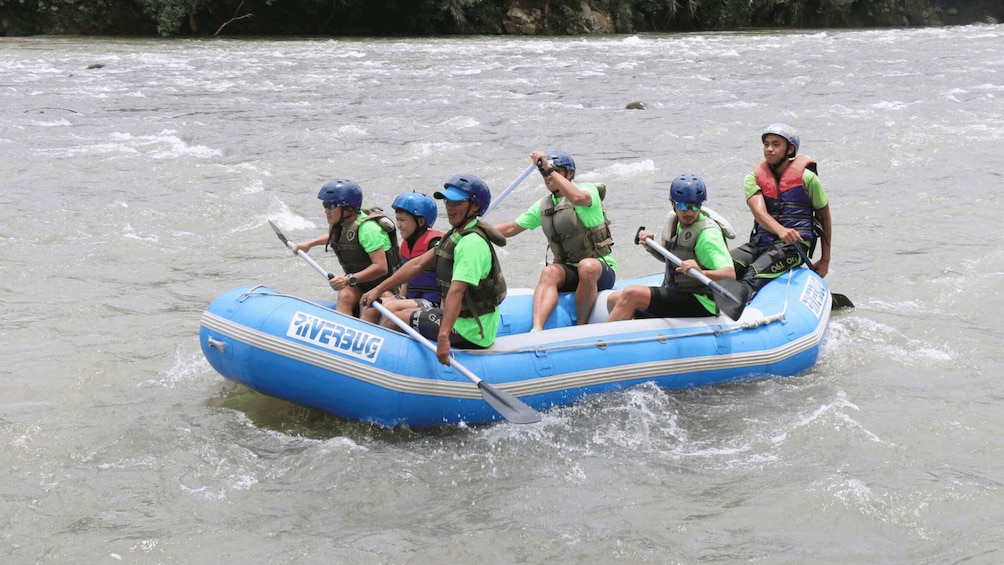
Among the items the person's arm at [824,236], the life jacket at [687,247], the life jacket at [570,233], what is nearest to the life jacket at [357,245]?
the life jacket at [570,233]

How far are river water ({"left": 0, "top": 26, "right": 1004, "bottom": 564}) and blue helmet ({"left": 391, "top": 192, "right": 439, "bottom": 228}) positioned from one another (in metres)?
1.22

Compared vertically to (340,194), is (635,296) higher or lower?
lower

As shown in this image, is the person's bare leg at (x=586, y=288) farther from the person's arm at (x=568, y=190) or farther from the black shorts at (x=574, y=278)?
the person's arm at (x=568, y=190)

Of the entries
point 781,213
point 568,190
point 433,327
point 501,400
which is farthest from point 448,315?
point 781,213

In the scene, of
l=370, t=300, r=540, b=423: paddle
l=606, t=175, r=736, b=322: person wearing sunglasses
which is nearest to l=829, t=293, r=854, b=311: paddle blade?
l=606, t=175, r=736, b=322: person wearing sunglasses

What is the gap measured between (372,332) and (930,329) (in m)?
4.06

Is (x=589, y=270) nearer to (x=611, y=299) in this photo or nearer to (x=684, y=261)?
(x=611, y=299)

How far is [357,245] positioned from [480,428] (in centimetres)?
133

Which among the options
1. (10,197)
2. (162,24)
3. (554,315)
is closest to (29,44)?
(162,24)

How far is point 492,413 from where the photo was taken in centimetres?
548

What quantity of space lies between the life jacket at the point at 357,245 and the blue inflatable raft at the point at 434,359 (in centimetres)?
58

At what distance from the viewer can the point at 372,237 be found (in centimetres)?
595

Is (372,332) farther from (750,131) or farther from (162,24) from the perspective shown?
(162,24)

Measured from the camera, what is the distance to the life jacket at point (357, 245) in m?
6.02
